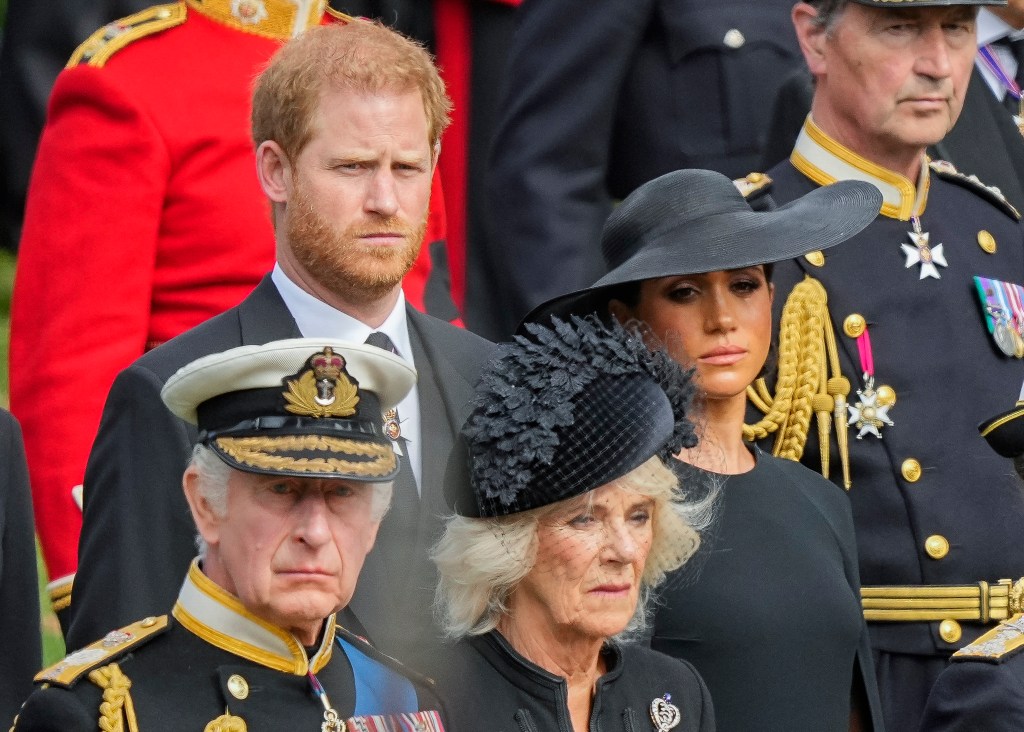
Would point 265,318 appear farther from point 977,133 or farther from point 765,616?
point 977,133

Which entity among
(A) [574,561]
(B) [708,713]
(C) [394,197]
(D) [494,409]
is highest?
(C) [394,197]

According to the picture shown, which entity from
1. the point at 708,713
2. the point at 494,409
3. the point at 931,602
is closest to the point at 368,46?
the point at 494,409

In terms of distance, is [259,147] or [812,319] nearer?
[259,147]

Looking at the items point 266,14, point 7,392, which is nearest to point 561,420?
point 266,14

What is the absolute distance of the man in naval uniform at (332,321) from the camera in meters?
4.07

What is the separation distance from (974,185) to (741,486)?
55.4 inches

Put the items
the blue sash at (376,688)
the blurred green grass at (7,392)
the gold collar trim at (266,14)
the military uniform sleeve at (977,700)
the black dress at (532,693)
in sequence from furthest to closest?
the blurred green grass at (7,392)
the gold collar trim at (266,14)
the military uniform sleeve at (977,700)
the black dress at (532,693)
the blue sash at (376,688)

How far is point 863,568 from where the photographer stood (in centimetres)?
504

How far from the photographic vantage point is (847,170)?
528cm

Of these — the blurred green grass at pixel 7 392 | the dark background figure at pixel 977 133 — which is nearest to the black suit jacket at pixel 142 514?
the dark background figure at pixel 977 133

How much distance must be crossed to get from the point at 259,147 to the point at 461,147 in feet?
7.27

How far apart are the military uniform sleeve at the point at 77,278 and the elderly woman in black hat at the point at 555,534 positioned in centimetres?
111

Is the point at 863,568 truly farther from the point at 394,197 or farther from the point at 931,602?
the point at 394,197

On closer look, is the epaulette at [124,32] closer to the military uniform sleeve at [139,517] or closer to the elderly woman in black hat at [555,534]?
the military uniform sleeve at [139,517]
